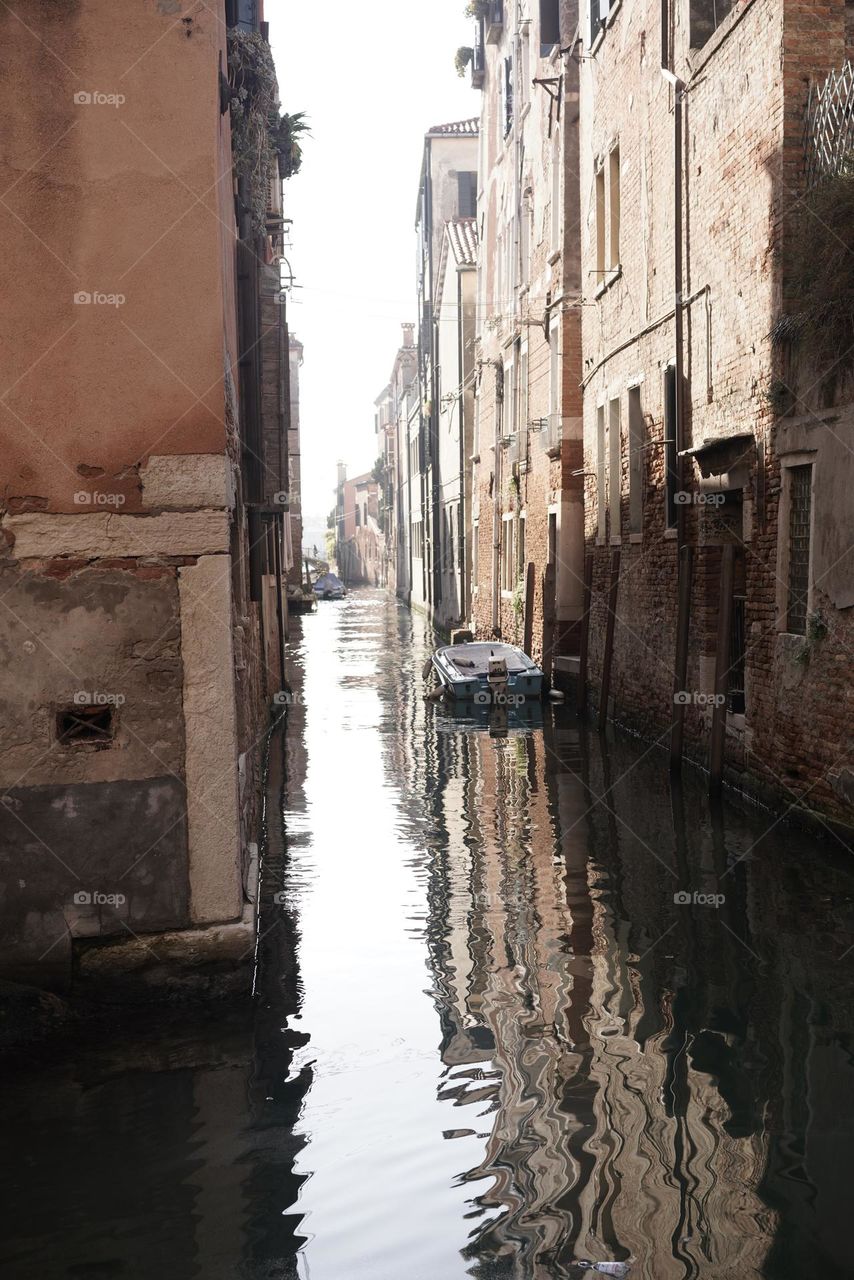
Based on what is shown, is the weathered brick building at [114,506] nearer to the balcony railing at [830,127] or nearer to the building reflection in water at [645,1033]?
the building reflection in water at [645,1033]

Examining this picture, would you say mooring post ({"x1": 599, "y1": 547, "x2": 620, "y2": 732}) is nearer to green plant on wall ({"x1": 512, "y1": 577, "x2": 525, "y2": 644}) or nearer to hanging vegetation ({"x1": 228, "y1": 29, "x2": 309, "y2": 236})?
green plant on wall ({"x1": 512, "y1": 577, "x2": 525, "y2": 644})

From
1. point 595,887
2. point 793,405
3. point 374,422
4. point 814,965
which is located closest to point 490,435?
point 793,405

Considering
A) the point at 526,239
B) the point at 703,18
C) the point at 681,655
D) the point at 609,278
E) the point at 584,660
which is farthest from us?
the point at 526,239

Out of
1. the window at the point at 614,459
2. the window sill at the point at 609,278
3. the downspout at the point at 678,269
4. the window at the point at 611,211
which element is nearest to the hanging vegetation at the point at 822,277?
the downspout at the point at 678,269

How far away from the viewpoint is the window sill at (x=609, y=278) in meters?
15.5

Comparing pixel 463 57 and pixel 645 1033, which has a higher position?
pixel 463 57

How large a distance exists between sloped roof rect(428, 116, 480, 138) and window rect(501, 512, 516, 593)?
17.6m

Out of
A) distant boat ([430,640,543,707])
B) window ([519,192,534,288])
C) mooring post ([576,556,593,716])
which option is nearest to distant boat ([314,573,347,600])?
window ([519,192,534,288])

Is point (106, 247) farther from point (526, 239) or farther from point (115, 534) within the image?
point (526, 239)

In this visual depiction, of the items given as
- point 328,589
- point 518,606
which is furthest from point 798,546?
point 328,589

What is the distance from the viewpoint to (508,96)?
23.9 metres

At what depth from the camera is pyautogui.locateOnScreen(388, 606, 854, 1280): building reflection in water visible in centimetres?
399

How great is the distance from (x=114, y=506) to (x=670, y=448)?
869 centimetres

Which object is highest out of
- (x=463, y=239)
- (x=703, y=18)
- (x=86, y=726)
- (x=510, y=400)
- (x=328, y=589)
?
(x=463, y=239)
